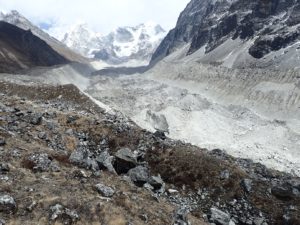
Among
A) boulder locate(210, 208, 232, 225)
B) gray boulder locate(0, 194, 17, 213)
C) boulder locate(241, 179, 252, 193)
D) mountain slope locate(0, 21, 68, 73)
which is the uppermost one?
boulder locate(241, 179, 252, 193)

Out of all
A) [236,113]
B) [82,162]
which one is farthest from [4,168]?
[236,113]

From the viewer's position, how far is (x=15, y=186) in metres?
21.2

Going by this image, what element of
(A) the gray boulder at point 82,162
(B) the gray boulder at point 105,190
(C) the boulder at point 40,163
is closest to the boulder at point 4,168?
(C) the boulder at point 40,163

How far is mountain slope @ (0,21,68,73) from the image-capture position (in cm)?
14050

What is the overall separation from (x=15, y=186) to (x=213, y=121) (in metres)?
52.3

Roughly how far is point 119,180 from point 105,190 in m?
2.44

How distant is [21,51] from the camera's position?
15988 cm

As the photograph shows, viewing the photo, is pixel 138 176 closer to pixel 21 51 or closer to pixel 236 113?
pixel 236 113

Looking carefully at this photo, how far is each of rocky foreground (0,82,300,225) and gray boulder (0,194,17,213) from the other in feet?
0.13

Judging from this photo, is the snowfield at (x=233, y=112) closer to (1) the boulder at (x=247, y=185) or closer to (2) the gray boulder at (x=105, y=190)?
(1) the boulder at (x=247, y=185)

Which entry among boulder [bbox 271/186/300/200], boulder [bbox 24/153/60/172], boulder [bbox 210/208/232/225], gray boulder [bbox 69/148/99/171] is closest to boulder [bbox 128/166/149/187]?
gray boulder [bbox 69/148/99/171]

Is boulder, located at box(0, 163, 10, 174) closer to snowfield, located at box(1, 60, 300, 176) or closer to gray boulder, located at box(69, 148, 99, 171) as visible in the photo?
gray boulder, located at box(69, 148, 99, 171)

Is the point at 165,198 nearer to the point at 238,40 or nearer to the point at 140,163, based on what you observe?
the point at 140,163

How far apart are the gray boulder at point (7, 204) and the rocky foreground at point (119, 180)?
4 cm
